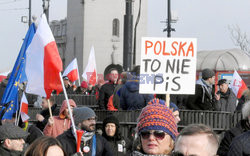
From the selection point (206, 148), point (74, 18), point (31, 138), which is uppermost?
point (74, 18)

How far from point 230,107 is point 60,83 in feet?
23.2

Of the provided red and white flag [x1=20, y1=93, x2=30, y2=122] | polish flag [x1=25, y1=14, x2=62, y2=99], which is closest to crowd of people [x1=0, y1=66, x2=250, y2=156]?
red and white flag [x1=20, y1=93, x2=30, y2=122]

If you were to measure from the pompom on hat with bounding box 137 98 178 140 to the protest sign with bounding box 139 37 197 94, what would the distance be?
15.0 feet

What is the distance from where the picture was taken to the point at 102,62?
61.4 m

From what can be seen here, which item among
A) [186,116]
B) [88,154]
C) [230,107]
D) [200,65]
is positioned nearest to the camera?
[88,154]

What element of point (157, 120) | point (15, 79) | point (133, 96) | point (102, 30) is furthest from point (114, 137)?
point (102, 30)

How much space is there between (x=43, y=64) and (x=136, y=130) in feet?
14.3

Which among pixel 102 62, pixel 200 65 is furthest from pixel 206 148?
pixel 102 62

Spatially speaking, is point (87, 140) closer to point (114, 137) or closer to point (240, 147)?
point (114, 137)

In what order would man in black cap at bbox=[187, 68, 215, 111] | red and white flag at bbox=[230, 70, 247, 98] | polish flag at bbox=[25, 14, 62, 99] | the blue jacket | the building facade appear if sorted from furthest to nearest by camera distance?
the building facade < red and white flag at bbox=[230, 70, 247, 98] < man in black cap at bbox=[187, 68, 215, 111] < the blue jacket < polish flag at bbox=[25, 14, 62, 99]

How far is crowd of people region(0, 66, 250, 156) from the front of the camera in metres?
4.07

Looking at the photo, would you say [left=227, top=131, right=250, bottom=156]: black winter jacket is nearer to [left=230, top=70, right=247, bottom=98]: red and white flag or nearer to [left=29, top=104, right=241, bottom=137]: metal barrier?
[left=29, top=104, right=241, bottom=137]: metal barrier

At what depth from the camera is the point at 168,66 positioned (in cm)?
943

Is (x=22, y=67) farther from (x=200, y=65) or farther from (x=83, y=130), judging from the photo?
(x=200, y=65)
